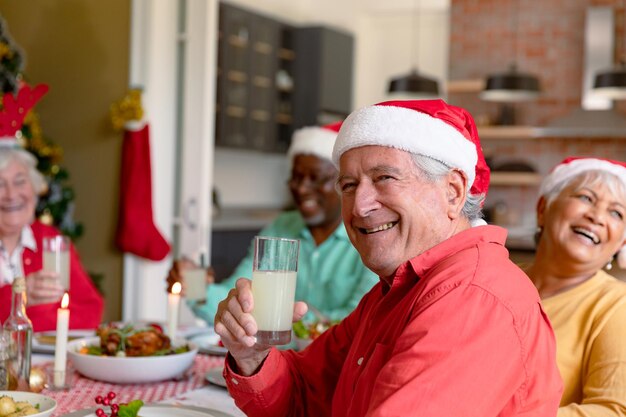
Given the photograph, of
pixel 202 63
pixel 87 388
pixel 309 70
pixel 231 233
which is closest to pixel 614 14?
pixel 309 70

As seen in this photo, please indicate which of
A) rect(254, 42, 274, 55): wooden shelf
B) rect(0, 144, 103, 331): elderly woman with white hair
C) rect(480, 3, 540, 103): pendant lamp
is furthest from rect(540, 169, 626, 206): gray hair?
rect(254, 42, 274, 55): wooden shelf

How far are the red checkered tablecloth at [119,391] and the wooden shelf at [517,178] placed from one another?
5.68 metres

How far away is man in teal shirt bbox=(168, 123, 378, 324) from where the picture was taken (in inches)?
113

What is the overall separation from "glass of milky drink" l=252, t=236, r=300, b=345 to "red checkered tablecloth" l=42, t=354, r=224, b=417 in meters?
0.51

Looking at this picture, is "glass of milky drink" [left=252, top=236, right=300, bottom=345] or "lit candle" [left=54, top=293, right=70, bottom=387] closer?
"glass of milky drink" [left=252, top=236, right=300, bottom=345]

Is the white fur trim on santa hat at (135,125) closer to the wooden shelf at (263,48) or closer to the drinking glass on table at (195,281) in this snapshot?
the drinking glass on table at (195,281)

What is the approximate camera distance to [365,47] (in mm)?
9805

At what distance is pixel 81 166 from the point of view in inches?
195

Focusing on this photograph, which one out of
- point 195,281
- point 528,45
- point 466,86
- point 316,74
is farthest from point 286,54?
point 195,281

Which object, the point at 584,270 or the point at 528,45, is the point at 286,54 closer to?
the point at 528,45

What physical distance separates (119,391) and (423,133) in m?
0.94

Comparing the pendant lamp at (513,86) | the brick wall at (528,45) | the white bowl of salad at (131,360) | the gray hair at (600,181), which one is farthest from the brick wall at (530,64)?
the white bowl of salad at (131,360)

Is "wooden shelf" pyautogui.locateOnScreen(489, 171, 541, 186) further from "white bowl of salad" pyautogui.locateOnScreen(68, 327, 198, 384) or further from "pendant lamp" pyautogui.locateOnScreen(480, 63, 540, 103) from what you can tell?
"white bowl of salad" pyautogui.locateOnScreen(68, 327, 198, 384)

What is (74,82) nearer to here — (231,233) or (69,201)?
(69,201)
